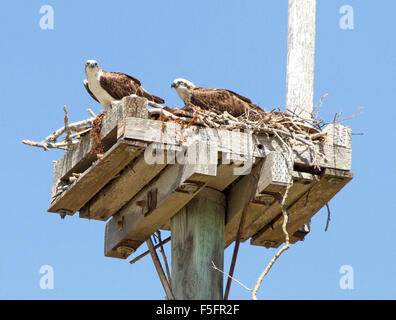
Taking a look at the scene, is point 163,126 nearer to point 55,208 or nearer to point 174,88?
point 55,208

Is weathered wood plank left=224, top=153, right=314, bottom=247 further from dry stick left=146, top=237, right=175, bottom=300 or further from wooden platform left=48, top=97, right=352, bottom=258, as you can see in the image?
dry stick left=146, top=237, right=175, bottom=300

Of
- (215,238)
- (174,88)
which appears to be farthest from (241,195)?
(174,88)

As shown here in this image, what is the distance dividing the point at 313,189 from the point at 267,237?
931 mm

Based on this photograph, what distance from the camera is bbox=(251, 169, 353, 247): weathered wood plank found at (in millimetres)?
10195

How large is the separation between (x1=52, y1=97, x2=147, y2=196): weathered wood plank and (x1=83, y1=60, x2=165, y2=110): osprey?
→ 179cm

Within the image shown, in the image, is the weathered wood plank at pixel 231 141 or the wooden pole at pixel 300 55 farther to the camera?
the wooden pole at pixel 300 55

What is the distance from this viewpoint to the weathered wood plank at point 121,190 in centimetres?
1021

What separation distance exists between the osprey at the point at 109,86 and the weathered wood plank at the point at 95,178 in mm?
2139

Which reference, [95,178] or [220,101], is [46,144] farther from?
[220,101]

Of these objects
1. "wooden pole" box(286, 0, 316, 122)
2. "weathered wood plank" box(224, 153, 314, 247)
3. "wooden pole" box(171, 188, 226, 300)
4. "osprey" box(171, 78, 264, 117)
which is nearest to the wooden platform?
"weathered wood plank" box(224, 153, 314, 247)

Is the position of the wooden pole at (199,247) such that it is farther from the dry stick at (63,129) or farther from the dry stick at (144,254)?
the dry stick at (63,129)

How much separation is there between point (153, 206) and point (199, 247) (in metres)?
0.65

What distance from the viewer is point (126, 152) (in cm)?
1002

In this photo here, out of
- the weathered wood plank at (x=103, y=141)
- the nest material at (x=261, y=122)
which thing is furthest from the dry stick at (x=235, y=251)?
the weathered wood plank at (x=103, y=141)
